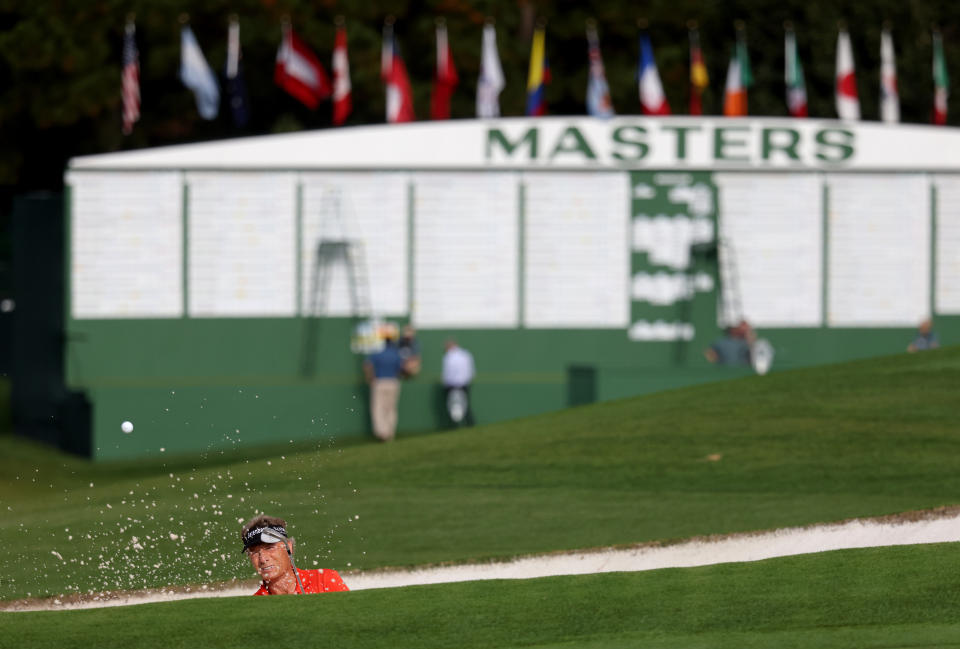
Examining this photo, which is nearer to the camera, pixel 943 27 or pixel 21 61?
pixel 21 61

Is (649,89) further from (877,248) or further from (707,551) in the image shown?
(707,551)

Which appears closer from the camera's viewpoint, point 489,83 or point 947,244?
point 947,244

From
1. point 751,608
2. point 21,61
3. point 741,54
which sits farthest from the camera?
point 21,61

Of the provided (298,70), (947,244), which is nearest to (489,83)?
(298,70)

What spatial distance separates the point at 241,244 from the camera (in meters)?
26.7

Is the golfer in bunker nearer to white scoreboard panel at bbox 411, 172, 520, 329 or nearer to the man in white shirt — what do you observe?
the man in white shirt

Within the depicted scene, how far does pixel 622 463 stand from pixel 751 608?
8463 mm

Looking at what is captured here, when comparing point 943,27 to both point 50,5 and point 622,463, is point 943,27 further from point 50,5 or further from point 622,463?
point 622,463

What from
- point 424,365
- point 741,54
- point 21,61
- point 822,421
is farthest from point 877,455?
point 21,61

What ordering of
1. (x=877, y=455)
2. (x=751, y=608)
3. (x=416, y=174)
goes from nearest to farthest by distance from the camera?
1. (x=751, y=608)
2. (x=877, y=455)
3. (x=416, y=174)

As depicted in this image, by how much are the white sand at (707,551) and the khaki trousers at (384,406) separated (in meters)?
11.4

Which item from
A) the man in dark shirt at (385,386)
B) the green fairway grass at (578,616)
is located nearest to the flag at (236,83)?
the man in dark shirt at (385,386)

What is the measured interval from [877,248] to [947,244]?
1105mm

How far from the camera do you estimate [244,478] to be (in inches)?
768
